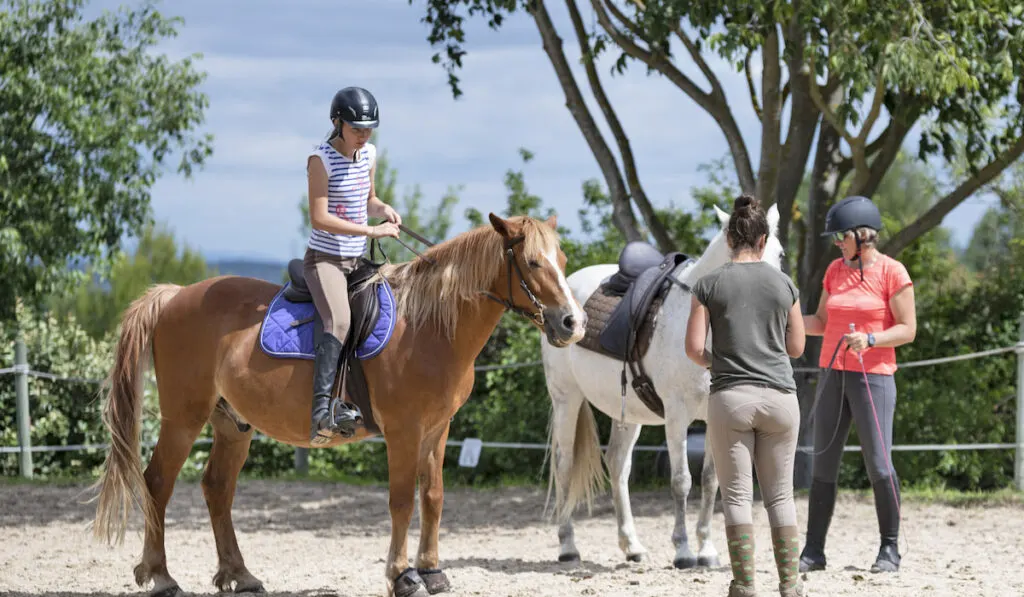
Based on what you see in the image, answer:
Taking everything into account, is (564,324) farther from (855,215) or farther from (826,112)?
(826,112)

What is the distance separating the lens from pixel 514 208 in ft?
41.6

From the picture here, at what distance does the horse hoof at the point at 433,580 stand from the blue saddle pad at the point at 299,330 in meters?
1.15

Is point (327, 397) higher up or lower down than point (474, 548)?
higher up

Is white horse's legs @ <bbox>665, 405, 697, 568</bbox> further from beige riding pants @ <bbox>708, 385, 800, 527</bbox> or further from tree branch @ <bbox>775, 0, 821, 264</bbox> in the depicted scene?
Answer: tree branch @ <bbox>775, 0, 821, 264</bbox>

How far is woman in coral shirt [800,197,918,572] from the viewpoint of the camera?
5.37 m

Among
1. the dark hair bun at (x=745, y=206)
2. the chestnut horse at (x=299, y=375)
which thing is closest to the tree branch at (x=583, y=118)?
the chestnut horse at (x=299, y=375)

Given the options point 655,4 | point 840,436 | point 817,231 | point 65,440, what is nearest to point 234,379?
point 840,436

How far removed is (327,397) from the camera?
4668mm

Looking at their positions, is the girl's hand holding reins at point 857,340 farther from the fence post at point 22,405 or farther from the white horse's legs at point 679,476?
the fence post at point 22,405

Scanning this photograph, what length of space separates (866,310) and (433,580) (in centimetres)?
253

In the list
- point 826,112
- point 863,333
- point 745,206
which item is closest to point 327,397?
point 745,206

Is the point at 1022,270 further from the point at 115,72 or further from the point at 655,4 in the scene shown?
the point at 115,72

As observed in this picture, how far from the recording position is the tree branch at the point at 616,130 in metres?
9.28

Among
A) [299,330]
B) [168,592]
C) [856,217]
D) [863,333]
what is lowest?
[168,592]
